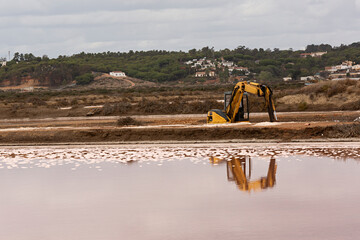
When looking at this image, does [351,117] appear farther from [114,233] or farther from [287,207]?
[114,233]

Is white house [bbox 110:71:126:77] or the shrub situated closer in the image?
the shrub

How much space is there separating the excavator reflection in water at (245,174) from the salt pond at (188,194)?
0.11 feet

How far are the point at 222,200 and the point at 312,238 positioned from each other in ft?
12.9

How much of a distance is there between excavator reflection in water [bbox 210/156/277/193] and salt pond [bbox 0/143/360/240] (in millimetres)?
32

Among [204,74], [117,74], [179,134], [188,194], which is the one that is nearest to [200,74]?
[204,74]

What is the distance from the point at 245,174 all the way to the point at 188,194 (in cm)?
337

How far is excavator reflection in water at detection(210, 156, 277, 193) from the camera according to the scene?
626 inches

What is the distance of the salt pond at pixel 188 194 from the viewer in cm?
1155

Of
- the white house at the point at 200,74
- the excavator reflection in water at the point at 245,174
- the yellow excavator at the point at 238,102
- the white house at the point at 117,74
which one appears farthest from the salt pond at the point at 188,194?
the white house at the point at 117,74

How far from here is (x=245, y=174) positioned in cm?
1783

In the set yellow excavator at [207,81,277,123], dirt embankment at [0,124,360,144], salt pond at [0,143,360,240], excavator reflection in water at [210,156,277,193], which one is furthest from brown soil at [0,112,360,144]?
excavator reflection in water at [210,156,277,193]

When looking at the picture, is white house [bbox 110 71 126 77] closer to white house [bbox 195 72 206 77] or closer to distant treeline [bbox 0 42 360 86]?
distant treeline [bbox 0 42 360 86]

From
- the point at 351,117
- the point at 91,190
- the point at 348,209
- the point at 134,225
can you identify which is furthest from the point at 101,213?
the point at 351,117

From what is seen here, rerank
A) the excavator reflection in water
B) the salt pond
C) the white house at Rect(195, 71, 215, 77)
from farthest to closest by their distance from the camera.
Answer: the white house at Rect(195, 71, 215, 77)
the excavator reflection in water
the salt pond
